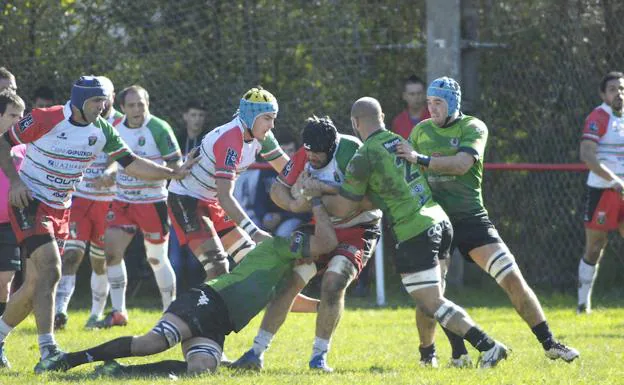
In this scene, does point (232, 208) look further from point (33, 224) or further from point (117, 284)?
point (117, 284)

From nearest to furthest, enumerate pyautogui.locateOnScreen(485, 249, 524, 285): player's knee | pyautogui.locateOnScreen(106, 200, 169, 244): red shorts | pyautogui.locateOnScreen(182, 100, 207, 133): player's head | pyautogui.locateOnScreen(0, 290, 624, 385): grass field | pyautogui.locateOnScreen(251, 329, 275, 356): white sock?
pyautogui.locateOnScreen(0, 290, 624, 385): grass field → pyautogui.locateOnScreen(251, 329, 275, 356): white sock → pyautogui.locateOnScreen(485, 249, 524, 285): player's knee → pyautogui.locateOnScreen(106, 200, 169, 244): red shorts → pyautogui.locateOnScreen(182, 100, 207, 133): player's head

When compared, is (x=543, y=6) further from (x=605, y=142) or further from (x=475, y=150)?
(x=475, y=150)

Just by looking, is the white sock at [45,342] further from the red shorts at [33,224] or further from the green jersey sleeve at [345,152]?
the green jersey sleeve at [345,152]

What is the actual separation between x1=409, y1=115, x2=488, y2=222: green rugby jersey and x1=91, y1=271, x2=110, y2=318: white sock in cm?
421

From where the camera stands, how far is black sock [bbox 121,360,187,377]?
7.60 metres

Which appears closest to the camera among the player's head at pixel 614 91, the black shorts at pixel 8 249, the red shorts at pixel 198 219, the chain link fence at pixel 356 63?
the black shorts at pixel 8 249

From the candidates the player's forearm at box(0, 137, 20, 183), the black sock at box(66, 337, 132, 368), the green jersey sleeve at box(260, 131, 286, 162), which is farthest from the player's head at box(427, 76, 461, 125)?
the player's forearm at box(0, 137, 20, 183)

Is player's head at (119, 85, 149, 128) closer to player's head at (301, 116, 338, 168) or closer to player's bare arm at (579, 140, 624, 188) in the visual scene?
player's head at (301, 116, 338, 168)

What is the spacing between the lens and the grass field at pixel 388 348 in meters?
7.37

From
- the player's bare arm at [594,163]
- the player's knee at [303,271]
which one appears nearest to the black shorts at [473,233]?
the player's knee at [303,271]

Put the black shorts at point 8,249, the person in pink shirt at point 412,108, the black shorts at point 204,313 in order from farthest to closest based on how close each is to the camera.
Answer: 1. the person in pink shirt at point 412,108
2. the black shorts at point 8,249
3. the black shorts at point 204,313

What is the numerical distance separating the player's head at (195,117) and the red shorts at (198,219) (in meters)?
3.76

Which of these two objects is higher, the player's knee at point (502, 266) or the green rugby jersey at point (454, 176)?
the green rugby jersey at point (454, 176)

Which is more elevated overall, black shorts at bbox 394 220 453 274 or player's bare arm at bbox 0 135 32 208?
player's bare arm at bbox 0 135 32 208
